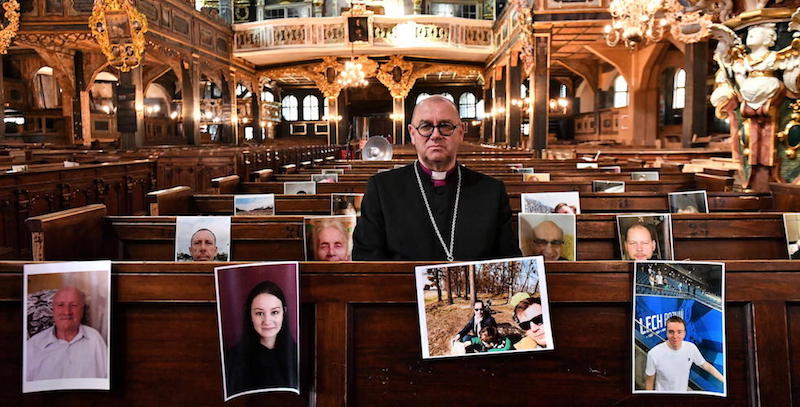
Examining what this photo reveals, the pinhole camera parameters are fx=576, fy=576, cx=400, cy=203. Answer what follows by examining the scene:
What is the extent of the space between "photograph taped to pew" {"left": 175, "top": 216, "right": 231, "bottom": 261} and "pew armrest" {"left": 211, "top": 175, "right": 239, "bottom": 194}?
1954 millimetres

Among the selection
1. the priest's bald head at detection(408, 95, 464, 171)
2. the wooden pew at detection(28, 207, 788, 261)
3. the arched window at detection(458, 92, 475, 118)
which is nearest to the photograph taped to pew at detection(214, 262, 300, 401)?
the priest's bald head at detection(408, 95, 464, 171)

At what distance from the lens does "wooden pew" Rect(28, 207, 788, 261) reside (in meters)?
3.27

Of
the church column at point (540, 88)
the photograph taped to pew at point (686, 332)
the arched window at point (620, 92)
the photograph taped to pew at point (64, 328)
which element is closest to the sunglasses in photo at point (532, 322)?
the photograph taped to pew at point (686, 332)

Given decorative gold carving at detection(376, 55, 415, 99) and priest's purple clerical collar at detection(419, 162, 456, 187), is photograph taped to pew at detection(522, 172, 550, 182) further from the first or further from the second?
decorative gold carving at detection(376, 55, 415, 99)

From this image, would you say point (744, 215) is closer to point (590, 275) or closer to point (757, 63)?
point (757, 63)

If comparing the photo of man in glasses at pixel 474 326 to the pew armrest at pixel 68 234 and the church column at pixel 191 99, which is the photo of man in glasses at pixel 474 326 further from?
the church column at pixel 191 99

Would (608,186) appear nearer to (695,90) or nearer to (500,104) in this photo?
(695,90)

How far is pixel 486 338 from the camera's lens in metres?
1.55

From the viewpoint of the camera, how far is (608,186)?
4977 mm

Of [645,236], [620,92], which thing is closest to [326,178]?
[645,236]

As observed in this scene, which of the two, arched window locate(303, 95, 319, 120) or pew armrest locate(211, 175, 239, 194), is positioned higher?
arched window locate(303, 95, 319, 120)

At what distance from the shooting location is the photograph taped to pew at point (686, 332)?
1536 mm

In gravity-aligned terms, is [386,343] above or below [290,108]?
below

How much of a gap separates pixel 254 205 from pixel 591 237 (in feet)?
7.64
